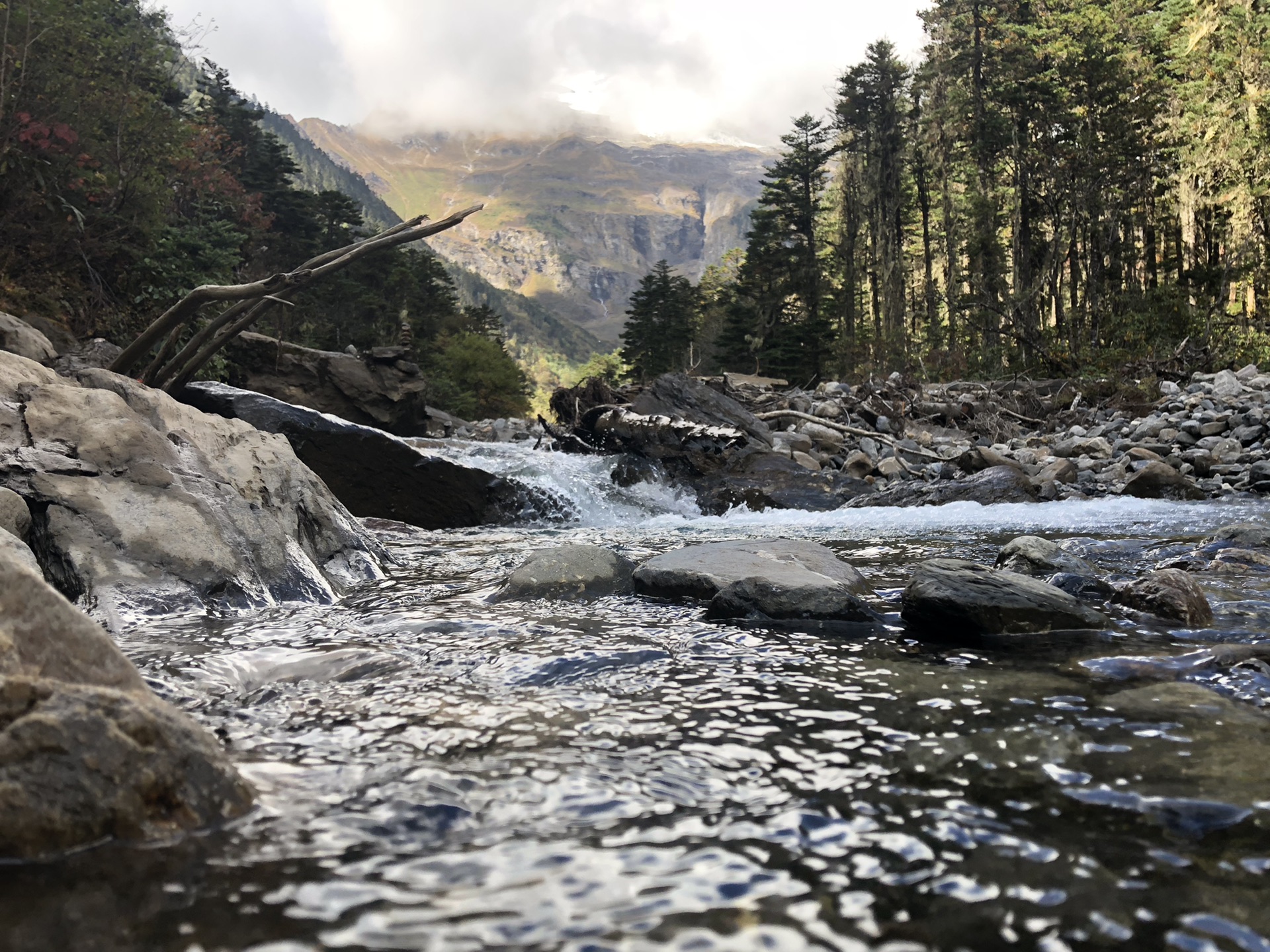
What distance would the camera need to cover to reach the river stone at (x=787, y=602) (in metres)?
4.11

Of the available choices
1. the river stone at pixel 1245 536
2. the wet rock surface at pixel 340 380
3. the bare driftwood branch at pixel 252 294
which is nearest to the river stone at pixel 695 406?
the bare driftwood branch at pixel 252 294

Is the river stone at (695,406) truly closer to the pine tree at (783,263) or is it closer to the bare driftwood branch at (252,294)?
the bare driftwood branch at (252,294)

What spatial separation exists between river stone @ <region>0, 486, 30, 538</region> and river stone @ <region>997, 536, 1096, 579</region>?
5531 millimetres

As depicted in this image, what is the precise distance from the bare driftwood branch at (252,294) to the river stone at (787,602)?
3.30 m

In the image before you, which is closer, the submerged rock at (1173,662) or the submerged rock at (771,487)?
the submerged rock at (1173,662)

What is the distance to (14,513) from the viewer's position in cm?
372

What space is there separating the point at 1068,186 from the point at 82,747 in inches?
1224

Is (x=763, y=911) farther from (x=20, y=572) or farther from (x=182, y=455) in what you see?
(x=182, y=455)

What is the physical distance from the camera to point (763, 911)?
5.03ft

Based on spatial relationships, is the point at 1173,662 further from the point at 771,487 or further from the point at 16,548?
the point at 771,487

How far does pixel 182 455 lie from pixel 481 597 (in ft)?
6.45

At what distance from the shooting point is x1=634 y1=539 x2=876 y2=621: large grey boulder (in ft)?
13.6

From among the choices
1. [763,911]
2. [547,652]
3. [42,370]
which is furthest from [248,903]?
[42,370]

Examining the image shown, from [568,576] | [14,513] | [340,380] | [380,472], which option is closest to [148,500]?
[14,513]
